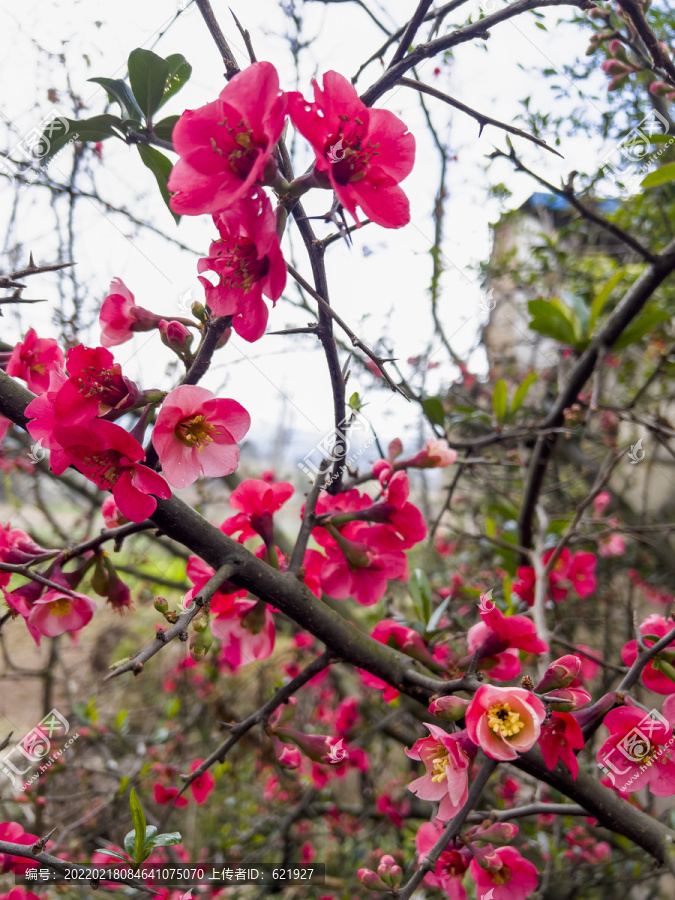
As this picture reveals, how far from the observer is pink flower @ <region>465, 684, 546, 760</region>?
531 mm

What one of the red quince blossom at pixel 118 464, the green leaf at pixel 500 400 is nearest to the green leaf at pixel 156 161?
the red quince blossom at pixel 118 464

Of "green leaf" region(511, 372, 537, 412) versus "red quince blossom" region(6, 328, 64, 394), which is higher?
"green leaf" region(511, 372, 537, 412)

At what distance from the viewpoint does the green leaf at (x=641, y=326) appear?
1.48m

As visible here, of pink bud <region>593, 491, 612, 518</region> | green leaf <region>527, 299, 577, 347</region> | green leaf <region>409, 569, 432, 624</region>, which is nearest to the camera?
green leaf <region>409, 569, 432, 624</region>

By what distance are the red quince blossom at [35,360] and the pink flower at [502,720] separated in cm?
70

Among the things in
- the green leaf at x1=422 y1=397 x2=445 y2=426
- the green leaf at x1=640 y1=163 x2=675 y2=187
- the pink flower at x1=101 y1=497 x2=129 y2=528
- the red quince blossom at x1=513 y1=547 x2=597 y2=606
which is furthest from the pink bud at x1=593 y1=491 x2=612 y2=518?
the pink flower at x1=101 y1=497 x2=129 y2=528

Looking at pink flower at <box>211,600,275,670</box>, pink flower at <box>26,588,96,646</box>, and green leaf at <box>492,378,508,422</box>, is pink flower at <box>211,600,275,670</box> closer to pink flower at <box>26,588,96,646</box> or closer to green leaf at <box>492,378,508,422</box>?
pink flower at <box>26,588,96,646</box>

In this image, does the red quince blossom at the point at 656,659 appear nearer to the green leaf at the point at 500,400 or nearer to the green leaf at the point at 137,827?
the green leaf at the point at 137,827

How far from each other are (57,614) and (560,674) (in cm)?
65

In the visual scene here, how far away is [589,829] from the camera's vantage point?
1874mm

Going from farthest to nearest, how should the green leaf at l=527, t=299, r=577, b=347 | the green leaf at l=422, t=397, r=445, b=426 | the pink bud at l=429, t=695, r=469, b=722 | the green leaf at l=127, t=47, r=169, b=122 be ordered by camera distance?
the green leaf at l=527, t=299, r=577, b=347 < the green leaf at l=422, t=397, r=445, b=426 < the green leaf at l=127, t=47, r=169, b=122 < the pink bud at l=429, t=695, r=469, b=722

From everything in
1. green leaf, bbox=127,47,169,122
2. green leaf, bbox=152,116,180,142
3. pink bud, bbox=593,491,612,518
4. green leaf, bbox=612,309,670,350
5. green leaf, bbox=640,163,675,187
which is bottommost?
green leaf, bbox=152,116,180,142

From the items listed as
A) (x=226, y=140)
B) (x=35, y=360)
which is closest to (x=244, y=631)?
(x=35, y=360)

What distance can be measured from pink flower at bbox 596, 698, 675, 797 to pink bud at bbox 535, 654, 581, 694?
9 centimetres
